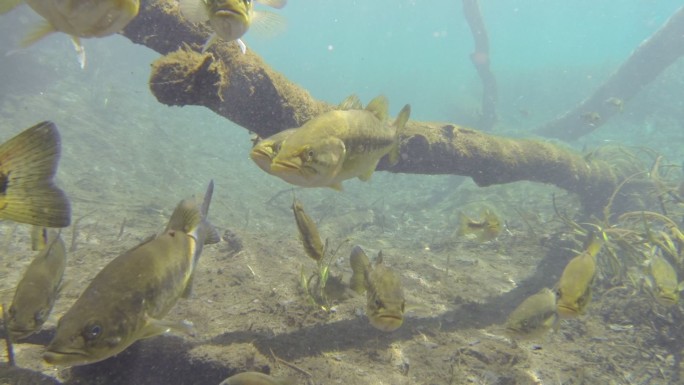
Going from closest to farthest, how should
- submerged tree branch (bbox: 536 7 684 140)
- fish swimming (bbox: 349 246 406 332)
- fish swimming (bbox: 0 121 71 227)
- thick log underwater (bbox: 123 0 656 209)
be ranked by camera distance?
fish swimming (bbox: 0 121 71 227) → fish swimming (bbox: 349 246 406 332) → thick log underwater (bbox: 123 0 656 209) → submerged tree branch (bbox: 536 7 684 140)

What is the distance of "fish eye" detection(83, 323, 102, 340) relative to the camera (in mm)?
1837

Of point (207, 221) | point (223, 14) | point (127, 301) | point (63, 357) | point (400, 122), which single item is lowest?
point (63, 357)

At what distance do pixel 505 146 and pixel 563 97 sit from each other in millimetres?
36524

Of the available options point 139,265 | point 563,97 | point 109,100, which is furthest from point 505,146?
point 563,97

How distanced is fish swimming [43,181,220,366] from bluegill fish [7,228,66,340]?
0.83m

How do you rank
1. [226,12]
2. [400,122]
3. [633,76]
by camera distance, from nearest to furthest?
[226,12], [400,122], [633,76]

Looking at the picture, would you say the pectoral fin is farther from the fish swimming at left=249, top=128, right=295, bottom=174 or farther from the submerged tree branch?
the submerged tree branch

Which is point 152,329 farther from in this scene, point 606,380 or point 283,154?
point 606,380

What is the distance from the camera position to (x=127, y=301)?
2.03m

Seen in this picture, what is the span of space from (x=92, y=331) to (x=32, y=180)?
82 centimetres

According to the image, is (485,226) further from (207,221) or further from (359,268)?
(207,221)

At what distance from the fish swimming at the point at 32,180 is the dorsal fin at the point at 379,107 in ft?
7.11

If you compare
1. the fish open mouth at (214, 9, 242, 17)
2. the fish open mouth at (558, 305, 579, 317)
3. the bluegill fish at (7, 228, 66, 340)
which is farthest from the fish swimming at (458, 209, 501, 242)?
the bluegill fish at (7, 228, 66, 340)

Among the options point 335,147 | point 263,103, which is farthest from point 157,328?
point 263,103
